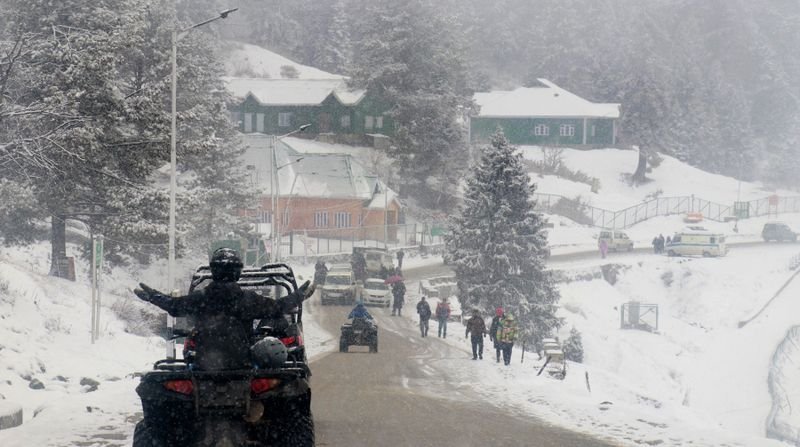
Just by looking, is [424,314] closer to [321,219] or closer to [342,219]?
[342,219]

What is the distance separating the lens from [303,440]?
25.8 ft

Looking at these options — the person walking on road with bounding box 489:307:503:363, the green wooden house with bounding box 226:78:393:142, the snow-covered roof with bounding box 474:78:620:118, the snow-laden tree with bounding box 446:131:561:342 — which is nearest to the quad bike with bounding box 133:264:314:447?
the person walking on road with bounding box 489:307:503:363

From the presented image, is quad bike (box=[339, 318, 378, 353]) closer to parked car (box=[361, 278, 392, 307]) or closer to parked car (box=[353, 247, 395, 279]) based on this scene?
parked car (box=[361, 278, 392, 307])

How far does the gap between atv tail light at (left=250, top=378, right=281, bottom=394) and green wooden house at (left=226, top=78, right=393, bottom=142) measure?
245ft

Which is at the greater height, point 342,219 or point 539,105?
point 539,105

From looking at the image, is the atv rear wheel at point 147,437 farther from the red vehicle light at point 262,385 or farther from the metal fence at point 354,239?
the metal fence at point 354,239

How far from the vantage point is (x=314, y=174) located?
69000 mm

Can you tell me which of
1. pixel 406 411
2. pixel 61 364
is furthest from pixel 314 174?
pixel 406 411

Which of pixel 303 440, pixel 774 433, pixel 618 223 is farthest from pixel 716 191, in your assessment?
pixel 303 440

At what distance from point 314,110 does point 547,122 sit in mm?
29203

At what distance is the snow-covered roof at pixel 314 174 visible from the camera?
67.9m

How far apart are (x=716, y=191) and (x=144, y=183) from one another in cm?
7952

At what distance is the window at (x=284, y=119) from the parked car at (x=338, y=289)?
39794mm

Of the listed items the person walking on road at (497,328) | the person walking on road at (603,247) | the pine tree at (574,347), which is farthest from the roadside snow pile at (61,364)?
the person walking on road at (603,247)
